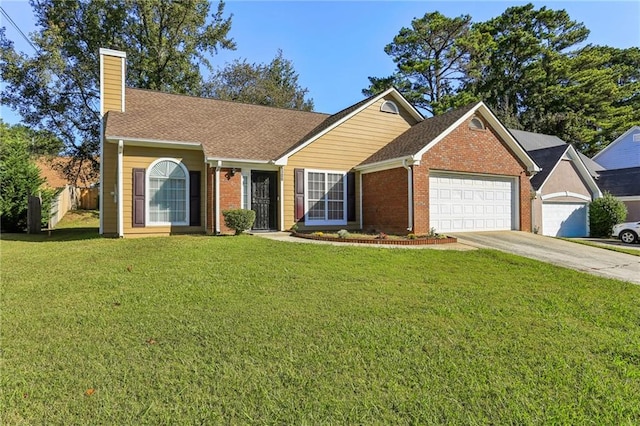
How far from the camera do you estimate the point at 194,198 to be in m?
13.1

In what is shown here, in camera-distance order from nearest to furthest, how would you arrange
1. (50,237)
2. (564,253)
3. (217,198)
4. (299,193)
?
(564,253), (217,198), (299,193), (50,237)

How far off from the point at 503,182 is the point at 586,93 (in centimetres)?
2988

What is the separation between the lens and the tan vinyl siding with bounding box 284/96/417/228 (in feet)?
45.5

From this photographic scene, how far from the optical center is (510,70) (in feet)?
121

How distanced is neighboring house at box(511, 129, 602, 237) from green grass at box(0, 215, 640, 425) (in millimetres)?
12427

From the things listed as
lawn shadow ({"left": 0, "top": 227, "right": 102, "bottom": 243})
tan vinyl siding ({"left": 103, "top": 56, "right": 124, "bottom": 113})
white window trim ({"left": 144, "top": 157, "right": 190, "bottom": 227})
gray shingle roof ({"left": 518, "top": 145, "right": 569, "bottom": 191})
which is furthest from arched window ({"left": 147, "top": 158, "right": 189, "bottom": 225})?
gray shingle roof ({"left": 518, "top": 145, "right": 569, "bottom": 191})

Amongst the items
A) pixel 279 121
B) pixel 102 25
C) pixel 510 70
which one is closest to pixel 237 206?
pixel 279 121

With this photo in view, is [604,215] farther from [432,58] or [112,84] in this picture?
[112,84]

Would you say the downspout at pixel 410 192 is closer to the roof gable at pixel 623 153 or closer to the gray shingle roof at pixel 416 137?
the gray shingle roof at pixel 416 137

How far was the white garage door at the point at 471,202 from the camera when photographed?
13.2 meters

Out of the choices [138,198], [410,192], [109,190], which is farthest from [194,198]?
[410,192]

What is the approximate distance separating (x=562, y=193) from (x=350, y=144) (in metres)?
12.6

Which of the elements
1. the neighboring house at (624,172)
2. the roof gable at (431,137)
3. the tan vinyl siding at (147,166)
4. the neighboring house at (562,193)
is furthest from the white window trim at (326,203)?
the neighboring house at (624,172)

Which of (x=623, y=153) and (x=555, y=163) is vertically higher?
(x=623, y=153)
